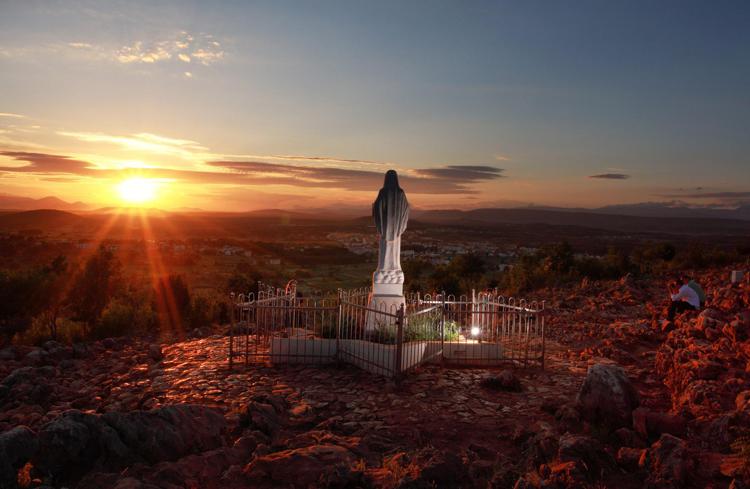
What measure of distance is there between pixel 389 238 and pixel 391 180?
4.80 feet

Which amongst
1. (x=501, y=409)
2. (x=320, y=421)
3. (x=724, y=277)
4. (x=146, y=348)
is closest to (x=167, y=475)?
(x=320, y=421)

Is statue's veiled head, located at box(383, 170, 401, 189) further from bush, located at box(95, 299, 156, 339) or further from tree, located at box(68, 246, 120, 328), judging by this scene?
tree, located at box(68, 246, 120, 328)

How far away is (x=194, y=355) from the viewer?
12391 millimetres

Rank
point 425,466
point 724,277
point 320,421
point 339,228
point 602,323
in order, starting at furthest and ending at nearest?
point 339,228
point 724,277
point 602,323
point 320,421
point 425,466

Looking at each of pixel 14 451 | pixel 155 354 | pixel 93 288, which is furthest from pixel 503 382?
pixel 93 288

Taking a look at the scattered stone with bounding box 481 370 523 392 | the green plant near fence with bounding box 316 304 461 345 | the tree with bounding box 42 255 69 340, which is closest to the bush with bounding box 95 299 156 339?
the tree with bounding box 42 255 69 340

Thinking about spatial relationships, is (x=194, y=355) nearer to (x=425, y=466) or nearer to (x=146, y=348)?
(x=146, y=348)

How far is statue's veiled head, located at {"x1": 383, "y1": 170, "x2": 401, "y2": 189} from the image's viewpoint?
12.8 metres

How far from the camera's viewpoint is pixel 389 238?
12617mm

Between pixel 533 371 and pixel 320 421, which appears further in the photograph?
pixel 533 371

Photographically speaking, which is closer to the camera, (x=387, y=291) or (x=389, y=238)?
(x=387, y=291)

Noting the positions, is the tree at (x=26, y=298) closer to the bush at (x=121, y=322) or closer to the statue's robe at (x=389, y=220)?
the bush at (x=121, y=322)

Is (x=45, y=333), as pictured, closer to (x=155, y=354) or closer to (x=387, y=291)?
(x=155, y=354)

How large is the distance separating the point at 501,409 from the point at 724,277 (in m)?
14.9
